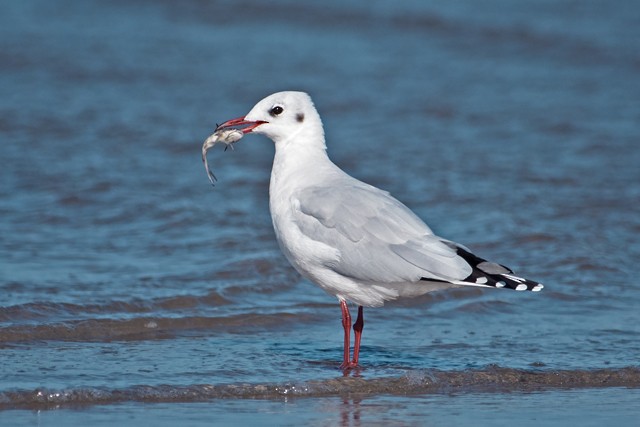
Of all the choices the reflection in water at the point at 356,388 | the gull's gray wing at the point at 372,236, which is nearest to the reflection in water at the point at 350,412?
the reflection in water at the point at 356,388

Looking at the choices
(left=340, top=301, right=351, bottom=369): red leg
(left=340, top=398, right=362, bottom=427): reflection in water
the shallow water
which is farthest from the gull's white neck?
(left=340, top=398, right=362, bottom=427): reflection in water

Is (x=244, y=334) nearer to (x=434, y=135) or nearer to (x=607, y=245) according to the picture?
(x=607, y=245)

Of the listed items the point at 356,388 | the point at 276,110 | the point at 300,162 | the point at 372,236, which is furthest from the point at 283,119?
the point at 356,388

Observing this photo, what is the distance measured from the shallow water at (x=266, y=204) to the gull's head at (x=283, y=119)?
1129 millimetres

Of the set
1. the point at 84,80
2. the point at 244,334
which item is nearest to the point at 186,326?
the point at 244,334

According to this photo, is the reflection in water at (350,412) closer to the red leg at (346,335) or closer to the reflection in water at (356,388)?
the reflection in water at (356,388)

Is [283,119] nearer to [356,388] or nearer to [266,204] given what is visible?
[356,388]

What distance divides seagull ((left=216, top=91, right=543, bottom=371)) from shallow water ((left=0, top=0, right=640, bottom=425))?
429 mm

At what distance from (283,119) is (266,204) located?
3.23 m

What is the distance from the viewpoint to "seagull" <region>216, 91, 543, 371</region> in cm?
538

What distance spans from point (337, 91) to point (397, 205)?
785cm

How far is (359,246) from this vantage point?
5.57m

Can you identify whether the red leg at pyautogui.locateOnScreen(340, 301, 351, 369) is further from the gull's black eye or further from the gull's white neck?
the gull's black eye

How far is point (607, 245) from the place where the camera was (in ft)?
27.2
